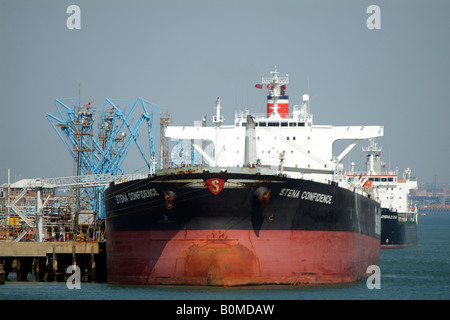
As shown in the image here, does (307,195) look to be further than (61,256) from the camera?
No

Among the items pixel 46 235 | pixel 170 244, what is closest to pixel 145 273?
pixel 170 244

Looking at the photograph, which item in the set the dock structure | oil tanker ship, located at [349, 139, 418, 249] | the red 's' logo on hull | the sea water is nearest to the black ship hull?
the red 's' logo on hull

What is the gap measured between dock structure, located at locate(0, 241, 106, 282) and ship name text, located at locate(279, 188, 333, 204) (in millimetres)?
11139

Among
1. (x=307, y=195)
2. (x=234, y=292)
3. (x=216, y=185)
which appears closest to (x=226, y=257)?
(x=234, y=292)

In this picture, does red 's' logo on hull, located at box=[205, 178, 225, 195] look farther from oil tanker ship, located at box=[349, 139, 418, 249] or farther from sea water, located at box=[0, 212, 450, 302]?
oil tanker ship, located at box=[349, 139, 418, 249]

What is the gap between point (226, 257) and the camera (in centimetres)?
3159

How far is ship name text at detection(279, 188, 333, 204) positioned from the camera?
107 ft

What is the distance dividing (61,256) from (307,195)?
1349 centimetres

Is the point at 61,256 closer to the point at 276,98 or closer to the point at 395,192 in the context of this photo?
the point at 276,98

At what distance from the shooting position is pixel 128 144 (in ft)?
209

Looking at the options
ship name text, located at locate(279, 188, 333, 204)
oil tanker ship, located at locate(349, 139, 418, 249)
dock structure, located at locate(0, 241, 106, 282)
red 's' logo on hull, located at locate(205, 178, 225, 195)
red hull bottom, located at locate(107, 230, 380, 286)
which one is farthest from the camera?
oil tanker ship, located at locate(349, 139, 418, 249)
